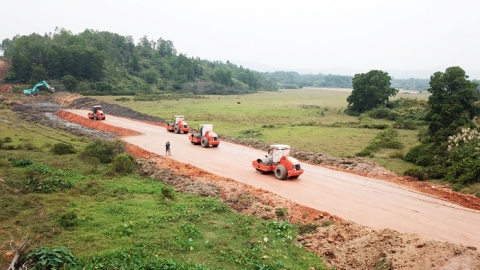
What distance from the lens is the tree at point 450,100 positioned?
27.1m

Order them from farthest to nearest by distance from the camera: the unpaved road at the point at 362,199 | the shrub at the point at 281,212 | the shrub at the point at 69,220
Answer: the shrub at the point at 281,212, the unpaved road at the point at 362,199, the shrub at the point at 69,220

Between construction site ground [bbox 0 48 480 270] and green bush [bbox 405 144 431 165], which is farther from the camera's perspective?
green bush [bbox 405 144 431 165]

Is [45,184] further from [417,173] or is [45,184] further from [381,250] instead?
[417,173]

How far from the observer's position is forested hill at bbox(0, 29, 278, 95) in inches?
3460

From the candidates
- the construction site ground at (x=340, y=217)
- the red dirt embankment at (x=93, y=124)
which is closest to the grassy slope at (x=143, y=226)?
the construction site ground at (x=340, y=217)

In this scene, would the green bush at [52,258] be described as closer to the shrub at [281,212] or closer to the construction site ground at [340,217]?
the construction site ground at [340,217]

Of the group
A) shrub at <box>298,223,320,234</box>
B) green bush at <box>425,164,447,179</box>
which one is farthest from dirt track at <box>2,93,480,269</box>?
green bush at <box>425,164,447,179</box>

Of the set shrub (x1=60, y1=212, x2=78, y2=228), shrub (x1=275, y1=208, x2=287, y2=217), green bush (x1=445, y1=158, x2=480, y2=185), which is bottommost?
shrub (x1=275, y1=208, x2=287, y2=217)

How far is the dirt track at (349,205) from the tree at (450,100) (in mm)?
8479

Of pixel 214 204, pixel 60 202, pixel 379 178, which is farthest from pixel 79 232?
pixel 379 178

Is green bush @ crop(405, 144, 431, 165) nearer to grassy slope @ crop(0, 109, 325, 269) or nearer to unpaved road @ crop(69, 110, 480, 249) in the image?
unpaved road @ crop(69, 110, 480, 249)

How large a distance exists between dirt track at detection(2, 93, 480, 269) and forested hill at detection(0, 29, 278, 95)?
7043cm

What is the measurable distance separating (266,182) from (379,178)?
7137 millimetres

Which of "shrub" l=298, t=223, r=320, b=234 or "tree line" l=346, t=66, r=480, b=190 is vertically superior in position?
"tree line" l=346, t=66, r=480, b=190
